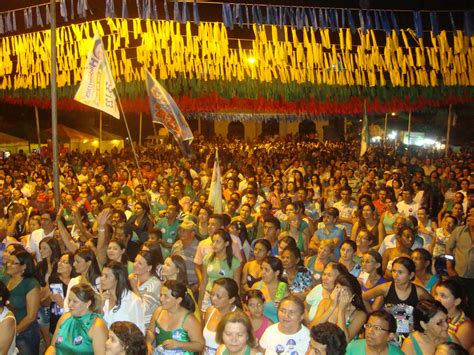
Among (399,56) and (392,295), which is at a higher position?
(399,56)

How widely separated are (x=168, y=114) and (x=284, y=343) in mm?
5737

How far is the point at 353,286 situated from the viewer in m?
4.80

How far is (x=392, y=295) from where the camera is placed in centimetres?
528

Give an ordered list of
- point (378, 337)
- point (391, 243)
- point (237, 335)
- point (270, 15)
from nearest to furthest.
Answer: point (237, 335) < point (378, 337) < point (391, 243) < point (270, 15)

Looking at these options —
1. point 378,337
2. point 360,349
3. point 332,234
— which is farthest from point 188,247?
point 378,337

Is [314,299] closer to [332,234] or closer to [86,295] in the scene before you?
[86,295]

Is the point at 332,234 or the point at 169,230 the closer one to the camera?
the point at 332,234

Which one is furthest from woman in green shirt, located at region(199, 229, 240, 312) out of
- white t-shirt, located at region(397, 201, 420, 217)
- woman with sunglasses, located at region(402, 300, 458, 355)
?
white t-shirt, located at region(397, 201, 420, 217)

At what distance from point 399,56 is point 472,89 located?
5576 millimetres

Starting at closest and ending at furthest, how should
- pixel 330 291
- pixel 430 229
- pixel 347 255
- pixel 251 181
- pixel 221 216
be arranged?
pixel 330 291
pixel 347 255
pixel 221 216
pixel 430 229
pixel 251 181

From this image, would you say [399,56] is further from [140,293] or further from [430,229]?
[140,293]

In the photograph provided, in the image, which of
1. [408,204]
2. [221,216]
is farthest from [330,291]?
[408,204]

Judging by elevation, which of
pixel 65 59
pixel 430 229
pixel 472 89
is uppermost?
pixel 65 59

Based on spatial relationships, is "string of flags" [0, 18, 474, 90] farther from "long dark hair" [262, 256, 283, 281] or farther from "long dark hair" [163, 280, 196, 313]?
"long dark hair" [163, 280, 196, 313]
